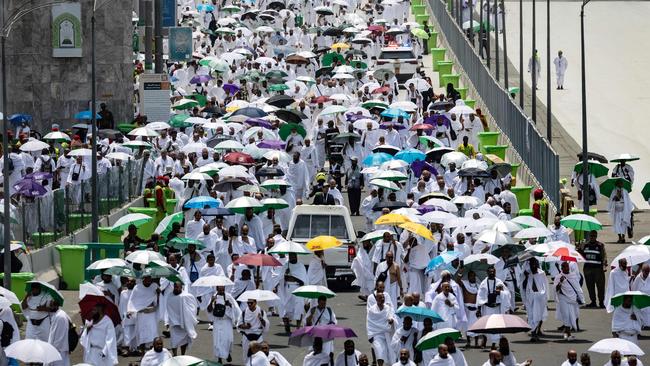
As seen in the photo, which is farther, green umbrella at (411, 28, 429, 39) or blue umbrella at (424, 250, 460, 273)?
green umbrella at (411, 28, 429, 39)

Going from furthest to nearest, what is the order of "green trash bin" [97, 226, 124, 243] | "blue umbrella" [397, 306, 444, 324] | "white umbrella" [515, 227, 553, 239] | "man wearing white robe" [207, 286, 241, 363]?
1. "green trash bin" [97, 226, 124, 243]
2. "white umbrella" [515, 227, 553, 239]
3. "man wearing white robe" [207, 286, 241, 363]
4. "blue umbrella" [397, 306, 444, 324]

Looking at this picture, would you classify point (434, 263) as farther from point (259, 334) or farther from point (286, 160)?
point (286, 160)

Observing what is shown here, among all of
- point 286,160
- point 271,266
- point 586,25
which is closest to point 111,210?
point 286,160

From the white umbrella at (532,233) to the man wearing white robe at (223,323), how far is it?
5.45 meters

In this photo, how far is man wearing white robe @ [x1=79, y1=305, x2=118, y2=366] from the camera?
26141 mm

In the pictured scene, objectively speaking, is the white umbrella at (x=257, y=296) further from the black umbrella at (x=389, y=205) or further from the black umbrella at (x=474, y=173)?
the black umbrella at (x=474, y=173)

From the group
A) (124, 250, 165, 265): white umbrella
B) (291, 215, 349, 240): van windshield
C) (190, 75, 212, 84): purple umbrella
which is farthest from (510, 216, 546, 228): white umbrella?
(190, 75, 212, 84): purple umbrella

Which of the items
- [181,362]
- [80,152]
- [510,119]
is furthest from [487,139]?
[181,362]

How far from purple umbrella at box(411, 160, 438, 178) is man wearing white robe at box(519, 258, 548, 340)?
9.37 meters

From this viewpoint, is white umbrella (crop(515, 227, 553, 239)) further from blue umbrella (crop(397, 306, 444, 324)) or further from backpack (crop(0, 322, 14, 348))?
backpack (crop(0, 322, 14, 348))

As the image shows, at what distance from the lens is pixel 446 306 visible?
28.8m

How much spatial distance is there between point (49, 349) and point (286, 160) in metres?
19.2

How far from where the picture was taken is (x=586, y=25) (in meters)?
82.4

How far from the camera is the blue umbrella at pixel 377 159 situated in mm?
40219
